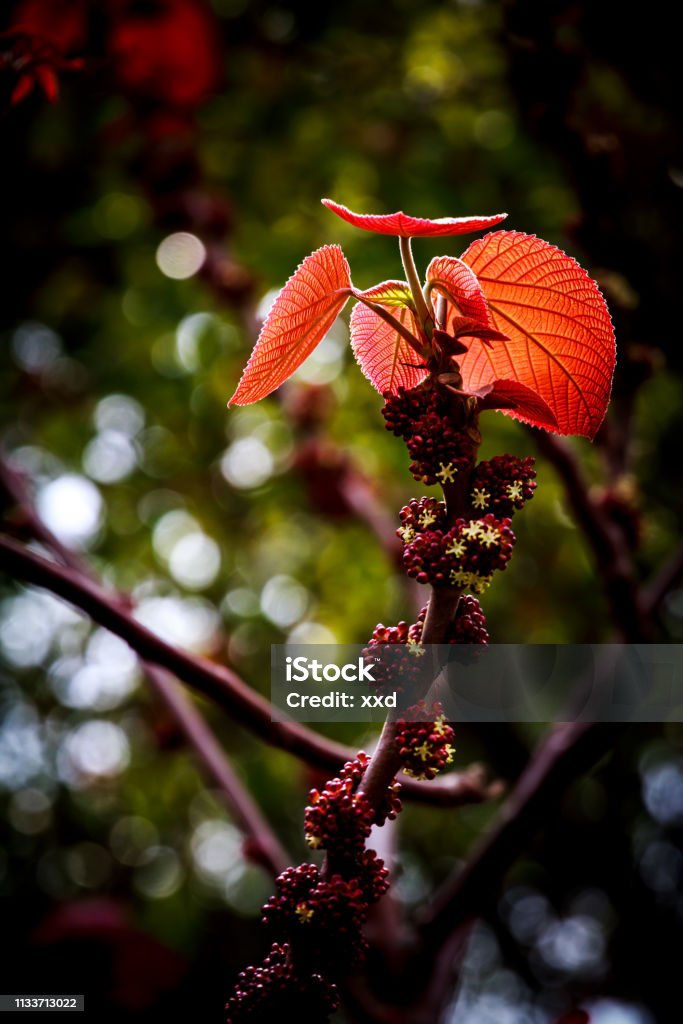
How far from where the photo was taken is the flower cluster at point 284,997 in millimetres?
510

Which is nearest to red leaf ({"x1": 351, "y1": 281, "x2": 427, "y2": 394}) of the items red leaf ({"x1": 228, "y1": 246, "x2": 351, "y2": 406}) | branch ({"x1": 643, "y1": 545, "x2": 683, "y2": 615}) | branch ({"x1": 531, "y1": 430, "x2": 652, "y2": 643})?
red leaf ({"x1": 228, "y1": 246, "x2": 351, "y2": 406})

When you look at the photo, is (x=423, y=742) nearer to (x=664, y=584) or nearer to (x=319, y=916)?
→ (x=319, y=916)

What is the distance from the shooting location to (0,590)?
3.04 meters

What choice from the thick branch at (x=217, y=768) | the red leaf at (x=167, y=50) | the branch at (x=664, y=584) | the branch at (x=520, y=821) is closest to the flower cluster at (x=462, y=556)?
the branch at (x=520, y=821)

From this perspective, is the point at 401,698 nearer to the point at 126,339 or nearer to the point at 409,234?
the point at 409,234

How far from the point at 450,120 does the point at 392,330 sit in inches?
79.4

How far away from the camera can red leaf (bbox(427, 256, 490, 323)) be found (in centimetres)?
54

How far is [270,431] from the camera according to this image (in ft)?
9.62

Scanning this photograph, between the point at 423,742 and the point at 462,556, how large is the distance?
12 cm

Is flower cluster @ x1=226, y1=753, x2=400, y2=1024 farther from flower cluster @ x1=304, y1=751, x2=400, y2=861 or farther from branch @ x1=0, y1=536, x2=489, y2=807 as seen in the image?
branch @ x1=0, y1=536, x2=489, y2=807

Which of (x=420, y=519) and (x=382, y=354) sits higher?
(x=382, y=354)

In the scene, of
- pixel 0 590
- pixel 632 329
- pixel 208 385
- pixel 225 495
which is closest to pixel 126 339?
pixel 208 385

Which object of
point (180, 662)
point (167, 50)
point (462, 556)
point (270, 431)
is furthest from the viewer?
point (270, 431)

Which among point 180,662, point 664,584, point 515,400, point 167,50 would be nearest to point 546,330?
point 515,400
